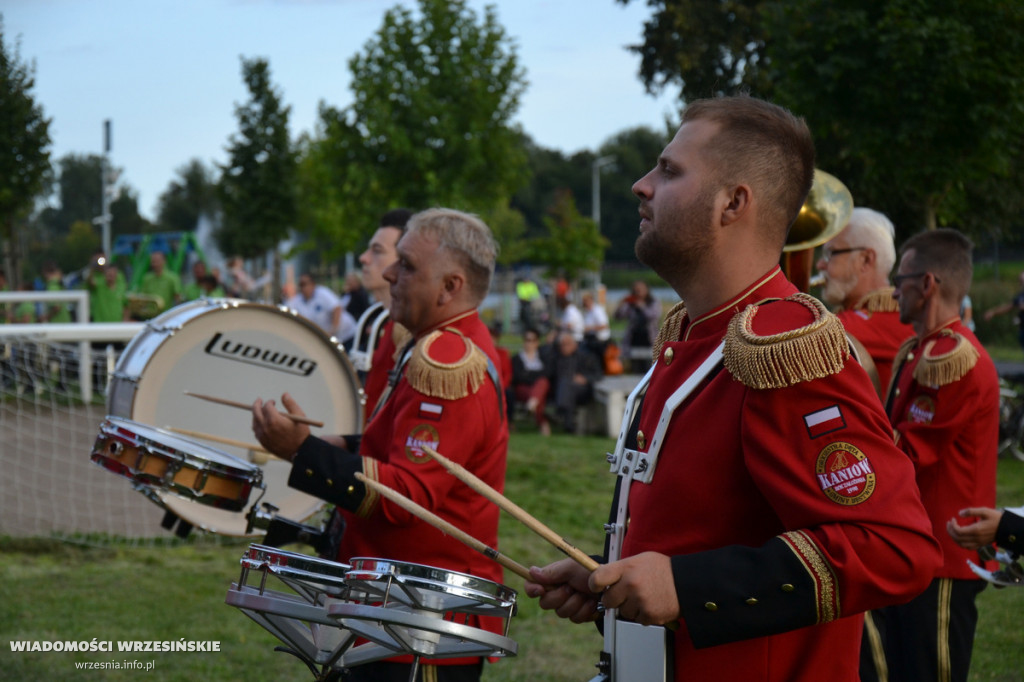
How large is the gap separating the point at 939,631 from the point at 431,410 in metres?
2.00

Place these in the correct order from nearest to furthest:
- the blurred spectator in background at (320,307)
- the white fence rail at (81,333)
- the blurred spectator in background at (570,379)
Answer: the white fence rail at (81,333) → the blurred spectator in background at (320,307) → the blurred spectator in background at (570,379)

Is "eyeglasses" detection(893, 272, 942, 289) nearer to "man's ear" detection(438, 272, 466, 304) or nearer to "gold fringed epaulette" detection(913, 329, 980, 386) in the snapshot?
"gold fringed epaulette" detection(913, 329, 980, 386)

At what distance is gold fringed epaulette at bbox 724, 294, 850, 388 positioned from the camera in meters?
1.70

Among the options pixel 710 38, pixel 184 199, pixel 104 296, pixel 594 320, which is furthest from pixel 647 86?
pixel 184 199

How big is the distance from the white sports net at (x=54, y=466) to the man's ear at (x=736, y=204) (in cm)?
660

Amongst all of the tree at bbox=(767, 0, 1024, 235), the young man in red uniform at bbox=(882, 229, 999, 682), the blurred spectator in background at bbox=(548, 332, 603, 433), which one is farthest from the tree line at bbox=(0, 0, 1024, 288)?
the blurred spectator in background at bbox=(548, 332, 603, 433)

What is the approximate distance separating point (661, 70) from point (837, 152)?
12260 mm

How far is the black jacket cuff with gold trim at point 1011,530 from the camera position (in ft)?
10.00

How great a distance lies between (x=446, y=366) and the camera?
3.04 metres

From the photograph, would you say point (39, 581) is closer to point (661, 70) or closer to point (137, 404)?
point (137, 404)

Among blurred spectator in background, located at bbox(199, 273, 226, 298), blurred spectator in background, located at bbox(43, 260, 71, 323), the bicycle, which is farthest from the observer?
blurred spectator in background, located at bbox(199, 273, 226, 298)

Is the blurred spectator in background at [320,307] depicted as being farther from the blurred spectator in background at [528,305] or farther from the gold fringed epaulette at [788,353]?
the blurred spectator in background at [528,305]

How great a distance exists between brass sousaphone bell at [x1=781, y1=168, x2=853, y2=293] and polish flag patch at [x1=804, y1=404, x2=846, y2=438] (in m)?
2.61

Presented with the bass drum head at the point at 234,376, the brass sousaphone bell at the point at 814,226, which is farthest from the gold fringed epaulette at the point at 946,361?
the bass drum head at the point at 234,376
